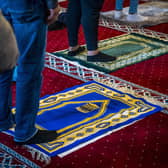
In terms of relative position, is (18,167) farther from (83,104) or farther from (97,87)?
(97,87)

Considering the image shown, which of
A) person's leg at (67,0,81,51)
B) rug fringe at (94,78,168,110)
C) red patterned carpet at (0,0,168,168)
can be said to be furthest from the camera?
person's leg at (67,0,81,51)

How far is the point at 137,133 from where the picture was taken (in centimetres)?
228

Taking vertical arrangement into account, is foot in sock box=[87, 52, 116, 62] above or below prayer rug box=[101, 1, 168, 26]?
below

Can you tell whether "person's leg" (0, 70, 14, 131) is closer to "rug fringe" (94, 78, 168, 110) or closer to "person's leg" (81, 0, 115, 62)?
"rug fringe" (94, 78, 168, 110)

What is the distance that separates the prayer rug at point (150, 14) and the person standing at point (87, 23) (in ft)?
4.08

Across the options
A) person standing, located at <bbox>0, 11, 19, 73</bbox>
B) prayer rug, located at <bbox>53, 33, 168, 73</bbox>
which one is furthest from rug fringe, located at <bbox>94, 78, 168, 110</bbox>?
person standing, located at <bbox>0, 11, 19, 73</bbox>

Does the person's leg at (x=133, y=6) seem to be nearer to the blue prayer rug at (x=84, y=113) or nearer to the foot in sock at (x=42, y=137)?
the blue prayer rug at (x=84, y=113)

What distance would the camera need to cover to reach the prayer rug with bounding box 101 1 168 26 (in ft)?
15.0

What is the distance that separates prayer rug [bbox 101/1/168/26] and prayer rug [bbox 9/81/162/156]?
74.7 inches

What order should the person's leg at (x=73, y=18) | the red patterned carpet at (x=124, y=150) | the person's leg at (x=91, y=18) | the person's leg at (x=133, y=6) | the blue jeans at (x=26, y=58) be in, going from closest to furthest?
the blue jeans at (x=26, y=58) < the red patterned carpet at (x=124, y=150) < the person's leg at (x=91, y=18) < the person's leg at (x=73, y=18) < the person's leg at (x=133, y=6)

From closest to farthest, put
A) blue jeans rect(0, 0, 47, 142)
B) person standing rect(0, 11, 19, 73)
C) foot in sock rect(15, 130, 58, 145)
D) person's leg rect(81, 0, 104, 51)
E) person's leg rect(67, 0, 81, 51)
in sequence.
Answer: person standing rect(0, 11, 19, 73), blue jeans rect(0, 0, 47, 142), foot in sock rect(15, 130, 58, 145), person's leg rect(81, 0, 104, 51), person's leg rect(67, 0, 81, 51)

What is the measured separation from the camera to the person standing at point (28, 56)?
1.81 metres

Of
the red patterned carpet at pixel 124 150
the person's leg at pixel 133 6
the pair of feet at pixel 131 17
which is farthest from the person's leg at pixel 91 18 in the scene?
the person's leg at pixel 133 6

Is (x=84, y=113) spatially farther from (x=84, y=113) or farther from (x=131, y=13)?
(x=131, y=13)
